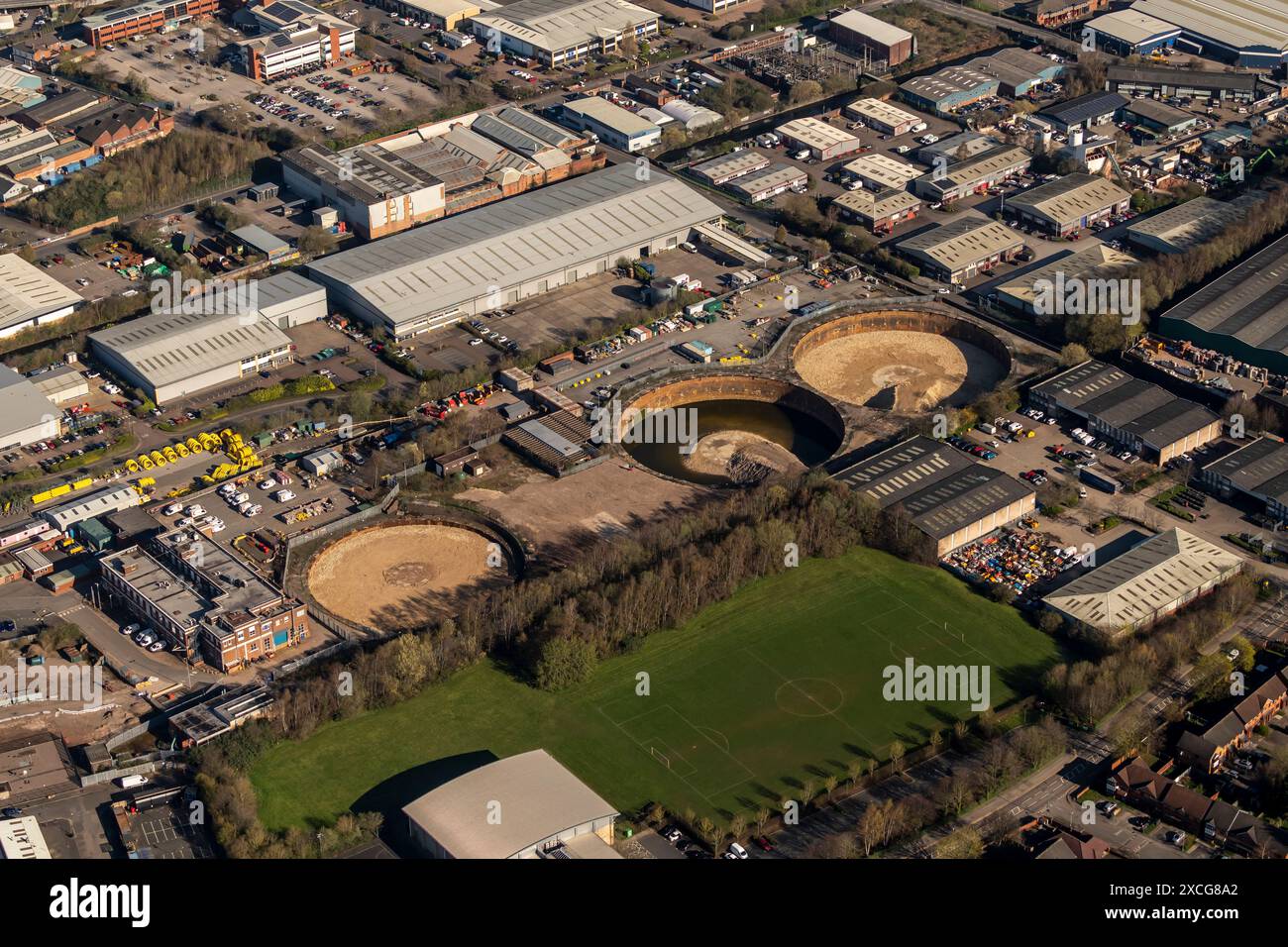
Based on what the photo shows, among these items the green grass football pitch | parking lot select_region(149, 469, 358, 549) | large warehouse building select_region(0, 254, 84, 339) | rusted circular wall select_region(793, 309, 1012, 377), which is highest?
large warehouse building select_region(0, 254, 84, 339)

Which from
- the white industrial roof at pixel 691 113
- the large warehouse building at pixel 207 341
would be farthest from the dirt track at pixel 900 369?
the white industrial roof at pixel 691 113

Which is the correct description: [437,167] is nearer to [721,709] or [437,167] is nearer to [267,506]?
[267,506]

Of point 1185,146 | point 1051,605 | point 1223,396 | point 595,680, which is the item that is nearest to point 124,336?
point 595,680

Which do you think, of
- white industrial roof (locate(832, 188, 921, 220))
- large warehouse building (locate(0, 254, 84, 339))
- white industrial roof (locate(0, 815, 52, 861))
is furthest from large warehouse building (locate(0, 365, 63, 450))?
white industrial roof (locate(832, 188, 921, 220))

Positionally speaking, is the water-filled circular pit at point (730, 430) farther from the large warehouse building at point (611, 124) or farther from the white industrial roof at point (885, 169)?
the large warehouse building at point (611, 124)

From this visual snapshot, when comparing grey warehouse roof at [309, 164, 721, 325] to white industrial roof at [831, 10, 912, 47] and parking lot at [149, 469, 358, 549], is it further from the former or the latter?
white industrial roof at [831, 10, 912, 47]

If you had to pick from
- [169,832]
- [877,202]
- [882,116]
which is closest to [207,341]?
[169,832]
